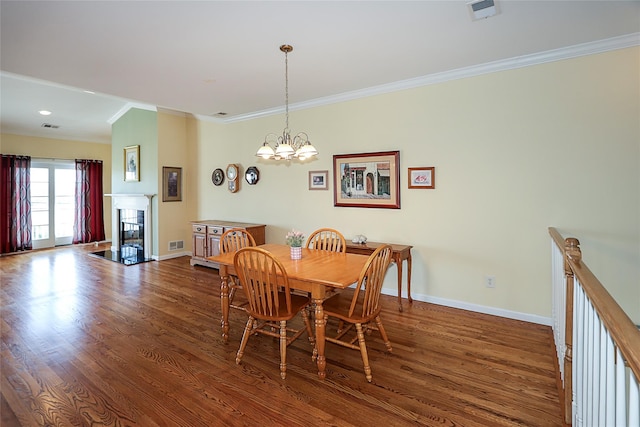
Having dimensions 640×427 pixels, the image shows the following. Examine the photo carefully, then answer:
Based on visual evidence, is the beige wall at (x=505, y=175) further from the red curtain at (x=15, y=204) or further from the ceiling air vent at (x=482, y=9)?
the red curtain at (x=15, y=204)

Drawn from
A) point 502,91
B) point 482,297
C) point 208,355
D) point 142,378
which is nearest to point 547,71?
point 502,91

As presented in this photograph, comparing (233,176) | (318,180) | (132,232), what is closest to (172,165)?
(233,176)

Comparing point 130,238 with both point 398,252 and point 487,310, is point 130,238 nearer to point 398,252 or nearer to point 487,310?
point 398,252

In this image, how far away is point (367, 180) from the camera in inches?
170

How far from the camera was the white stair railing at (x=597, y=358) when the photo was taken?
2.91 ft

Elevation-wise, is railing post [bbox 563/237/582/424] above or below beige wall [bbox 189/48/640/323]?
below

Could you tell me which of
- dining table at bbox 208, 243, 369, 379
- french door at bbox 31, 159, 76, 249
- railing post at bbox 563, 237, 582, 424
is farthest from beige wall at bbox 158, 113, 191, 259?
railing post at bbox 563, 237, 582, 424

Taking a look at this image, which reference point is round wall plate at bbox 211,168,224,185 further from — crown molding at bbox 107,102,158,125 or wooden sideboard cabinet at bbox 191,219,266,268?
crown molding at bbox 107,102,158,125

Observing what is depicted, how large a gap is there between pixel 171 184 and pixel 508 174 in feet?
18.7

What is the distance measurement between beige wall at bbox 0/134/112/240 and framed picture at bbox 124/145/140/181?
1951 millimetres

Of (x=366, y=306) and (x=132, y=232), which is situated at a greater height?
(x=132, y=232)

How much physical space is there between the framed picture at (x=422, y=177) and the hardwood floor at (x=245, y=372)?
55.4 inches

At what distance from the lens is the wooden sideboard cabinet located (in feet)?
17.5

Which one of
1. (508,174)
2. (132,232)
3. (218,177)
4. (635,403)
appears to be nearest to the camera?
(635,403)
